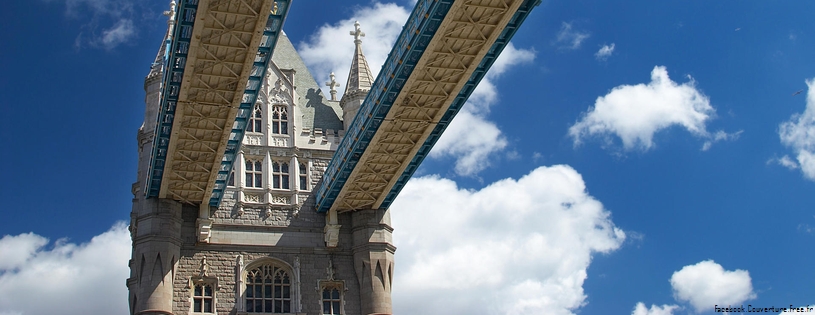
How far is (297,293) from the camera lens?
138 feet

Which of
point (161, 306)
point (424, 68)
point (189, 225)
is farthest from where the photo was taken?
point (189, 225)

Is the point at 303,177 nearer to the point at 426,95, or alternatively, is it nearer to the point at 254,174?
the point at 254,174

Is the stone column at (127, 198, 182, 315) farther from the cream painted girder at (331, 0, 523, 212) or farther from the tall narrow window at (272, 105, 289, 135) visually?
the cream painted girder at (331, 0, 523, 212)

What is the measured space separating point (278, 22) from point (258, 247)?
15264 millimetres

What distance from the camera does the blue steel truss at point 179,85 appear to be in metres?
29.5

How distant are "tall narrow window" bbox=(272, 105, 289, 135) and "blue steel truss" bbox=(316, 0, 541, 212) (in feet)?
12.9

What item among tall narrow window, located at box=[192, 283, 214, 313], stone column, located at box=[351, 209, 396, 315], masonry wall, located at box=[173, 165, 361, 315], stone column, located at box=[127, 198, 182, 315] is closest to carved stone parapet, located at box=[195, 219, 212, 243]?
masonry wall, located at box=[173, 165, 361, 315]

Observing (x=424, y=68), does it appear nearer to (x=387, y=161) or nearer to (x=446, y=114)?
(x=446, y=114)

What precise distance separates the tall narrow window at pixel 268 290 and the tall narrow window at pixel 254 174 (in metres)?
4.07

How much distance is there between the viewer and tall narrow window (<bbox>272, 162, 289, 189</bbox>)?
146 feet

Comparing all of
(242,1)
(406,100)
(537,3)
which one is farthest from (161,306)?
(537,3)

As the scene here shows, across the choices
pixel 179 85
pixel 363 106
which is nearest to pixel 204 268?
pixel 363 106

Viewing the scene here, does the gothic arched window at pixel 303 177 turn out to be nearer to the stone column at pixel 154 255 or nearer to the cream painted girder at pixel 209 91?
the cream painted girder at pixel 209 91

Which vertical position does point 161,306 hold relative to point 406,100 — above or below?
below
